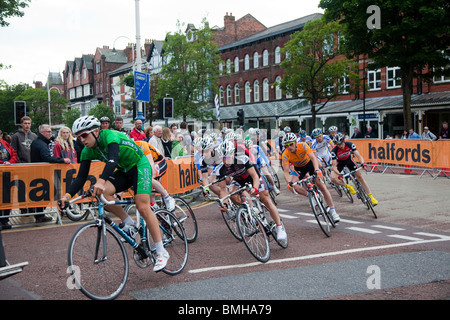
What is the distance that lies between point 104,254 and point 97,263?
4.6 inches

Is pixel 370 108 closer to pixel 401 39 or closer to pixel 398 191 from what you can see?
pixel 401 39

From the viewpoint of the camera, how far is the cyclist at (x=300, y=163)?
9.52 meters

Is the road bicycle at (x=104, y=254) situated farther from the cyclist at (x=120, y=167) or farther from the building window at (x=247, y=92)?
the building window at (x=247, y=92)

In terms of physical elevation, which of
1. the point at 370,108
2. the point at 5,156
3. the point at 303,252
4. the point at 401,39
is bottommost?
the point at 303,252

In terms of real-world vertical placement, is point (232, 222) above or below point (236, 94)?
below

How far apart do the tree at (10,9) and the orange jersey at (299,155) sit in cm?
1479

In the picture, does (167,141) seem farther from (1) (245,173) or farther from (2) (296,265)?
(2) (296,265)

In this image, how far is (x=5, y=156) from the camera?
40.5 ft

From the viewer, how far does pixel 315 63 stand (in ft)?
128

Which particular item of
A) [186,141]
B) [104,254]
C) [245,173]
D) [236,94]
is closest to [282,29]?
[236,94]

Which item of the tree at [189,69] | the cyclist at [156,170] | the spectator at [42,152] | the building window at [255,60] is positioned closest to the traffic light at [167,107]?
the spectator at [42,152]

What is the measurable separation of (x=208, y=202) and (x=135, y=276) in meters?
8.02
